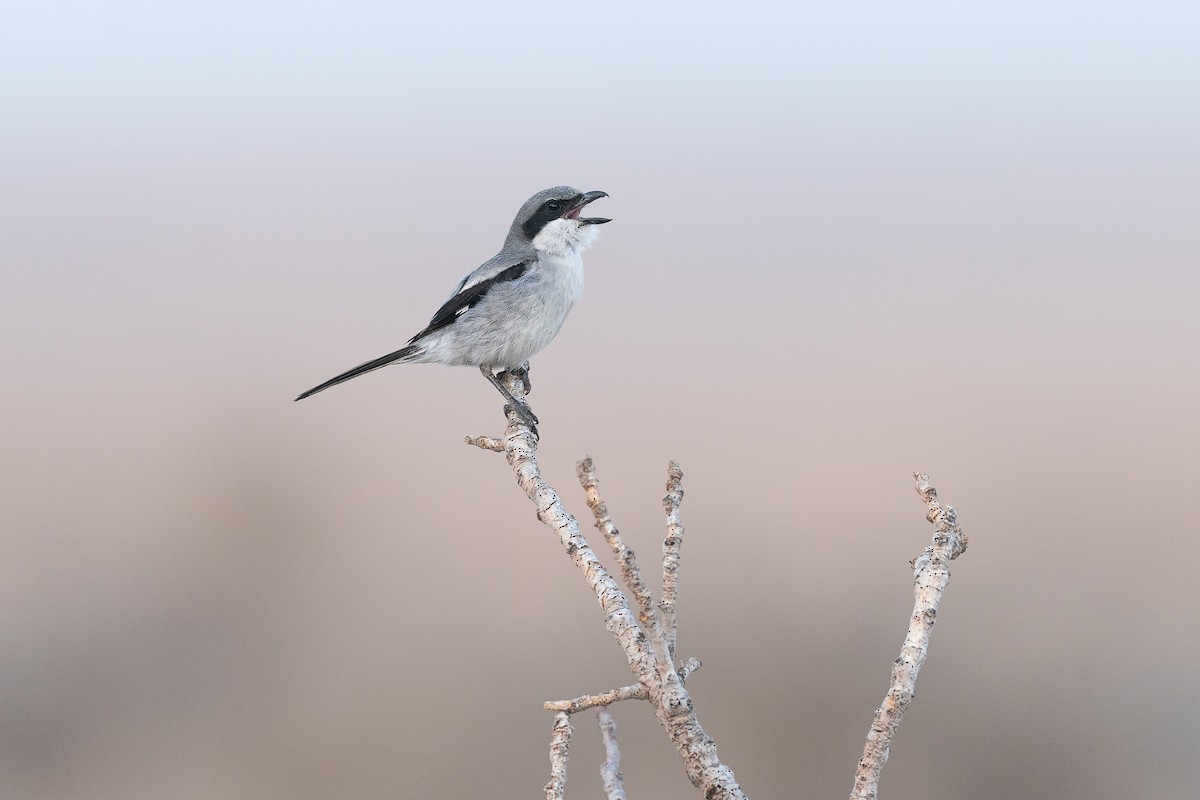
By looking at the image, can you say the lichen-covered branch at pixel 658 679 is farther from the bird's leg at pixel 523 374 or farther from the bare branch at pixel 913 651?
the bird's leg at pixel 523 374

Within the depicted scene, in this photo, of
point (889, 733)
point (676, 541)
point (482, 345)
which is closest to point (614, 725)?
point (676, 541)

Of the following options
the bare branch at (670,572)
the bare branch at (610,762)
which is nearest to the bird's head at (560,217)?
the bare branch at (670,572)

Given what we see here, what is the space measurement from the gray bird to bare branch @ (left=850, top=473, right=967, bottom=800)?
3.34 metres

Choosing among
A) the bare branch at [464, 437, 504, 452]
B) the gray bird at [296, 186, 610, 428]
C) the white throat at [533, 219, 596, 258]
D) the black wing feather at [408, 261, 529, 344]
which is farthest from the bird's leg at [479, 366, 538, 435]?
the bare branch at [464, 437, 504, 452]

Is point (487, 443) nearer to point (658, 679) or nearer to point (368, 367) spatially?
point (658, 679)

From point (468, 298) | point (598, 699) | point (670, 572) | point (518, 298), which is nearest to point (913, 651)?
point (670, 572)

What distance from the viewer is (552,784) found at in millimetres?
1781

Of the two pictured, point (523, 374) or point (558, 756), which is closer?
point (558, 756)

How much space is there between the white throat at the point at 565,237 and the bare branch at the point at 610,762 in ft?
13.3

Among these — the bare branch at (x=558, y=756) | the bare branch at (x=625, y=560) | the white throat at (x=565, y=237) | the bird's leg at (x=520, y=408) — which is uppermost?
the white throat at (x=565, y=237)

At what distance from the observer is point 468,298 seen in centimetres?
574

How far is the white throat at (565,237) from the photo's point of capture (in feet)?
19.2

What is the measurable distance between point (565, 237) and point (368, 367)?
1.37 m

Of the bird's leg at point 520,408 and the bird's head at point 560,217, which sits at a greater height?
the bird's head at point 560,217
